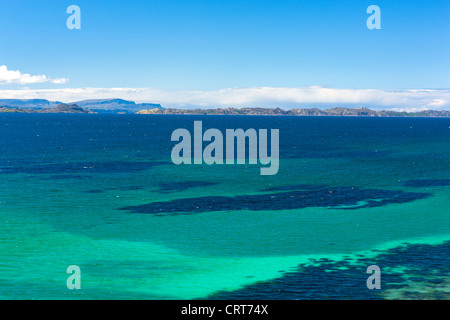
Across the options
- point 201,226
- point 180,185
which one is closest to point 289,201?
point 201,226

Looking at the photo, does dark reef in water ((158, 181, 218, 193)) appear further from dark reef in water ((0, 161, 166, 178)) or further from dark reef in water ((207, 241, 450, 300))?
dark reef in water ((207, 241, 450, 300))

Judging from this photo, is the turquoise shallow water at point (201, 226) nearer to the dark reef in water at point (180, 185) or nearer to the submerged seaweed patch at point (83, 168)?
the dark reef in water at point (180, 185)

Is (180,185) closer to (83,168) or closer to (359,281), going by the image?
(83,168)

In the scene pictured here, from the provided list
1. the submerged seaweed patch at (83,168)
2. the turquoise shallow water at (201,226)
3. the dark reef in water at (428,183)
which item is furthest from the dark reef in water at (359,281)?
the submerged seaweed patch at (83,168)

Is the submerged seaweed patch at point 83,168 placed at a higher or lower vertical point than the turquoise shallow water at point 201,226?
higher

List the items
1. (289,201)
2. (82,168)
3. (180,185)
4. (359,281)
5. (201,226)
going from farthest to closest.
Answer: (82,168) → (180,185) → (289,201) → (201,226) → (359,281)
